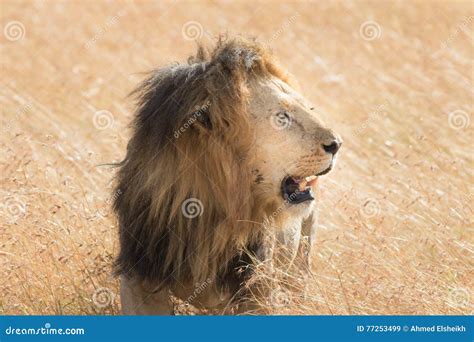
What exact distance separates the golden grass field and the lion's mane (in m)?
0.48

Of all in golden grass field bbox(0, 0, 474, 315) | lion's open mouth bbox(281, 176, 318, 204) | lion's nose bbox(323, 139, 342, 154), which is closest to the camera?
lion's nose bbox(323, 139, 342, 154)

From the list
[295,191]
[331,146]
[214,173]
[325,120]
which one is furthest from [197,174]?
[325,120]

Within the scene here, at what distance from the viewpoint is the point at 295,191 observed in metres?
4.80

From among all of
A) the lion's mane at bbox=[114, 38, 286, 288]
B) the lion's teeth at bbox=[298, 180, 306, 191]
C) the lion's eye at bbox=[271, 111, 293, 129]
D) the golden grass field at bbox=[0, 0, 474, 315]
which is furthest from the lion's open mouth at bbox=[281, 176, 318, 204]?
the golden grass field at bbox=[0, 0, 474, 315]

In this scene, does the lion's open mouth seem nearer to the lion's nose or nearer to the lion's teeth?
the lion's teeth

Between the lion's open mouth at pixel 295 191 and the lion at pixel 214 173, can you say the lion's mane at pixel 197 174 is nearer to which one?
the lion at pixel 214 173

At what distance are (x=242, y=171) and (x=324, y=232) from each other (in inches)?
113

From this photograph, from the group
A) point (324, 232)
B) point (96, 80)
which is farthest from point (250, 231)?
point (96, 80)

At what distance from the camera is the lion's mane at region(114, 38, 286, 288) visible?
478 centimetres

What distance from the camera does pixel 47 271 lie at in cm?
607

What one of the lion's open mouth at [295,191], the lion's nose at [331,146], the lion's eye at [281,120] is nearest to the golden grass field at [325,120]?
the lion's open mouth at [295,191]

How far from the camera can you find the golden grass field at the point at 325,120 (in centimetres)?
591

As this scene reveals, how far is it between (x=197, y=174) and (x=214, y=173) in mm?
82

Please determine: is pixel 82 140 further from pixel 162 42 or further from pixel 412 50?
pixel 412 50
